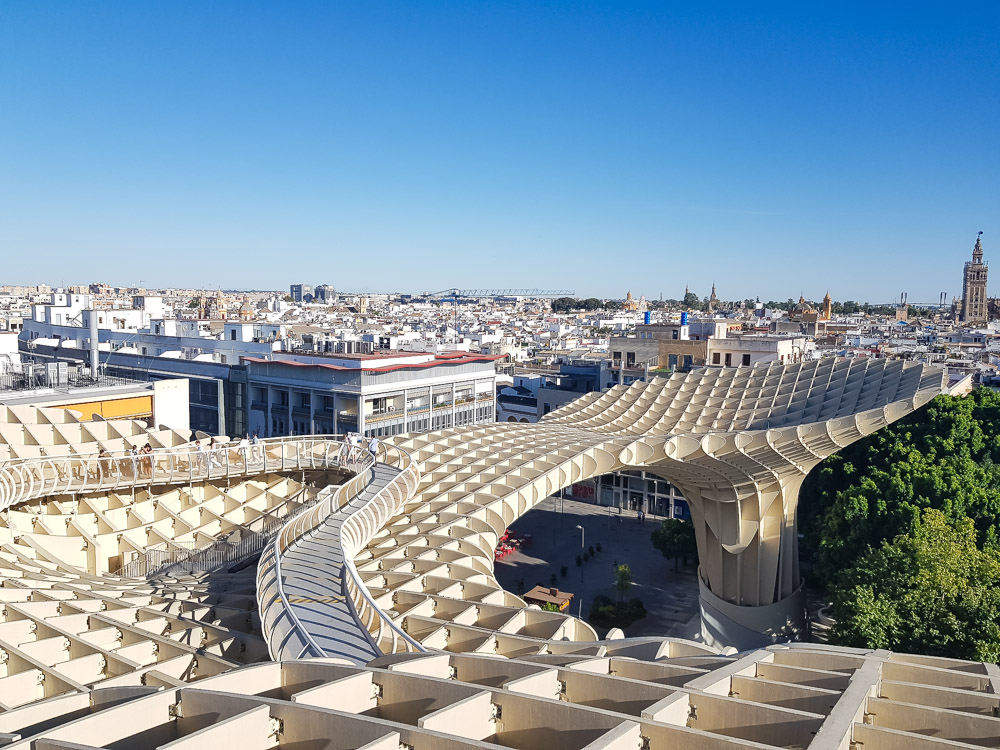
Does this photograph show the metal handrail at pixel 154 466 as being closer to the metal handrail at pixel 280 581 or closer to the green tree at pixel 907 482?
the metal handrail at pixel 280 581

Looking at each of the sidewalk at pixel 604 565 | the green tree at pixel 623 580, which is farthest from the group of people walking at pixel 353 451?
the green tree at pixel 623 580

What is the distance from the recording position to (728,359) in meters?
59.4

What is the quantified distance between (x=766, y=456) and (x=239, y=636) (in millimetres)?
22852

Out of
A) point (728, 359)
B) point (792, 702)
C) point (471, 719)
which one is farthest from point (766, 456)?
point (728, 359)

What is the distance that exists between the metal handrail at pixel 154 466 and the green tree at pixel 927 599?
1543 cm

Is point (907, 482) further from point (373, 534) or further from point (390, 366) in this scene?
point (390, 366)

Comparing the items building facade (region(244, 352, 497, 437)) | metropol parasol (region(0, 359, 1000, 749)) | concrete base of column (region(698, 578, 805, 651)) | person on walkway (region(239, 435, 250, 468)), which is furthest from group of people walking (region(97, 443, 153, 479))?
building facade (region(244, 352, 497, 437))

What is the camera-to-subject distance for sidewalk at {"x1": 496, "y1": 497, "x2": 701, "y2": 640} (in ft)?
122

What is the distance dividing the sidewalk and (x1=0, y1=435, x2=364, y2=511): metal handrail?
56.5 feet

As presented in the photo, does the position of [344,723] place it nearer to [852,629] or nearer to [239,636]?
[239,636]

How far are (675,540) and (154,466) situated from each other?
30.0 m

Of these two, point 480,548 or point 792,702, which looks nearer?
point 792,702

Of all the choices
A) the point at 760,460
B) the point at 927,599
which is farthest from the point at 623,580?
the point at 927,599

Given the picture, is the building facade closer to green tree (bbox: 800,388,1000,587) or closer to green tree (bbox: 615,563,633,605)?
green tree (bbox: 615,563,633,605)
